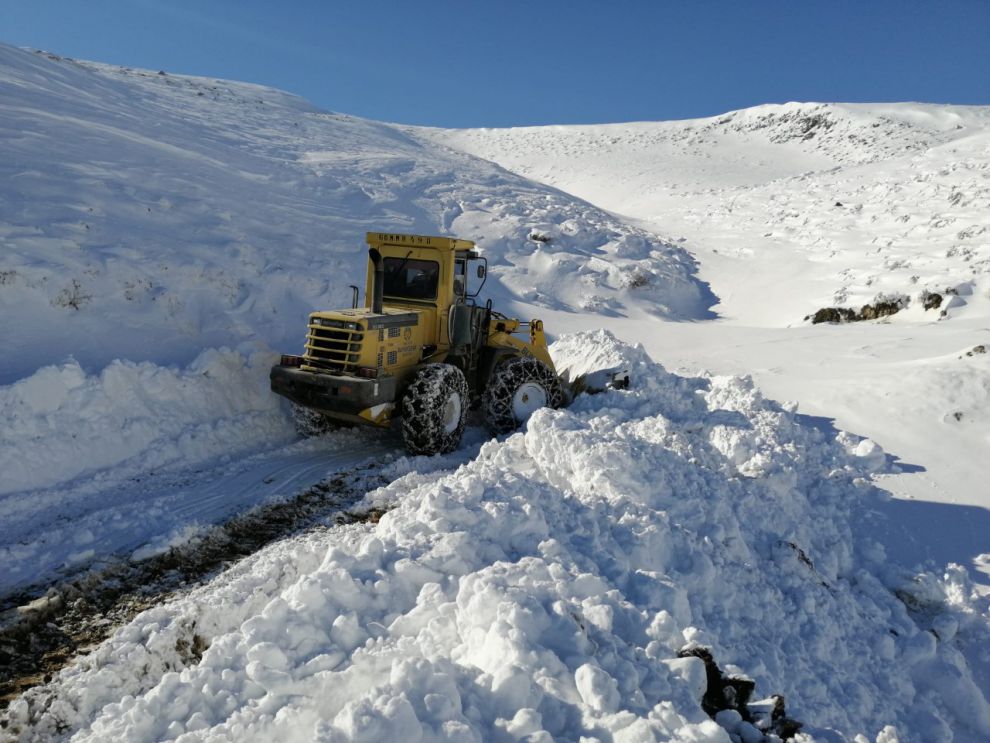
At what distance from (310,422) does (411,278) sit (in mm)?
2275

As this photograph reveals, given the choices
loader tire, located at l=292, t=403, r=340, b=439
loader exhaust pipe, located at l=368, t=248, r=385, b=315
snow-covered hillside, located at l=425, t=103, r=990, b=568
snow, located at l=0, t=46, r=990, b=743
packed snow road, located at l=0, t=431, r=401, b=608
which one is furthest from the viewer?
loader tire, located at l=292, t=403, r=340, b=439

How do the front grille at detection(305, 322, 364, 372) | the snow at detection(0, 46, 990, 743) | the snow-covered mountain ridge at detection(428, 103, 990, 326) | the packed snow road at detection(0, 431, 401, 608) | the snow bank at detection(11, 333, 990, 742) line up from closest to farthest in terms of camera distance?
the snow bank at detection(11, 333, 990, 742) → the snow at detection(0, 46, 990, 743) → the packed snow road at detection(0, 431, 401, 608) → the front grille at detection(305, 322, 364, 372) → the snow-covered mountain ridge at detection(428, 103, 990, 326)

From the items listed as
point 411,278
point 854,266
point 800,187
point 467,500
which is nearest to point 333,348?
point 411,278

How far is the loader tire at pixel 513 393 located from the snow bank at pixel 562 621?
5.28 feet

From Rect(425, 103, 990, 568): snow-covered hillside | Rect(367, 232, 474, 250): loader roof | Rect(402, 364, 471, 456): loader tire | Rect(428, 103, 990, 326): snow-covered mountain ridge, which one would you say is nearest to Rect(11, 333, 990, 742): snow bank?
Rect(402, 364, 471, 456): loader tire

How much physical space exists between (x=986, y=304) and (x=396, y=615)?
1661 cm

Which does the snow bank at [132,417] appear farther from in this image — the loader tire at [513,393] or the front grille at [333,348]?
the loader tire at [513,393]

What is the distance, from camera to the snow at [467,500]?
343 cm

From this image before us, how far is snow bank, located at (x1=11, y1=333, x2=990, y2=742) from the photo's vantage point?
10.6 feet

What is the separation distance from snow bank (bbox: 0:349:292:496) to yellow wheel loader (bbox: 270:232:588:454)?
2.80 feet

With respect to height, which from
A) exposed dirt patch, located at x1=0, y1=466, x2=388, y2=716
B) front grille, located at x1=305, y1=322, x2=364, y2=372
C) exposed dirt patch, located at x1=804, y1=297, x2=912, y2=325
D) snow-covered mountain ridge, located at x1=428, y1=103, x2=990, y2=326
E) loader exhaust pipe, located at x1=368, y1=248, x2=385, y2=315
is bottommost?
exposed dirt patch, located at x1=0, y1=466, x2=388, y2=716

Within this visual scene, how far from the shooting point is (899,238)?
76.0ft

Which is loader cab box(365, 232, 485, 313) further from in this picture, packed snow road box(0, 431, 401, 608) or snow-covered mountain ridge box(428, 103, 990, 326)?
snow-covered mountain ridge box(428, 103, 990, 326)

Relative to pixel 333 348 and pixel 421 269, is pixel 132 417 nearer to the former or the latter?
pixel 333 348
